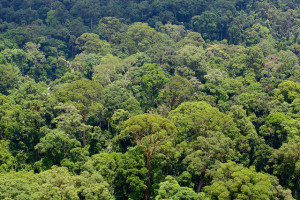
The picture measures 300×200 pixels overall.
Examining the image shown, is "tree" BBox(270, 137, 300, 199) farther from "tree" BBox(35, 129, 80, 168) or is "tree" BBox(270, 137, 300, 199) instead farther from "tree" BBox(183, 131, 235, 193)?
"tree" BBox(35, 129, 80, 168)

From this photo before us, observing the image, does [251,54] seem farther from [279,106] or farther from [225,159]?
[225,159]

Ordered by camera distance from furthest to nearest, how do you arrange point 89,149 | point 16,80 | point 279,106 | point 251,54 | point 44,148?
point 251,54, point 16,80, point 279,106, point 89,149, point 44,148

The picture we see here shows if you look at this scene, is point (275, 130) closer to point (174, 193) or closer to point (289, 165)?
point (289, 165)

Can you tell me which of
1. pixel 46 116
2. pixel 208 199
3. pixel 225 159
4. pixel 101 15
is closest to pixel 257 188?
pixel 208 199

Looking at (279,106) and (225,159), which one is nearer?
(225,159)

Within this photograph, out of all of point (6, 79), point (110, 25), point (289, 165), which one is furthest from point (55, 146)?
point (110, 25)

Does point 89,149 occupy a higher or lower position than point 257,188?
lower

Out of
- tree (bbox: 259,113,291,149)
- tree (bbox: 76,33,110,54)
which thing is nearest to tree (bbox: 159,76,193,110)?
tree (bbox: 259,113,291,149)

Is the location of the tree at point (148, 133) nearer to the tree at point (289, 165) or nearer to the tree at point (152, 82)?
the tree at point (289, 165)

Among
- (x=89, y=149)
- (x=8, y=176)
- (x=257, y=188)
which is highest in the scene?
(x=257, y=188)
